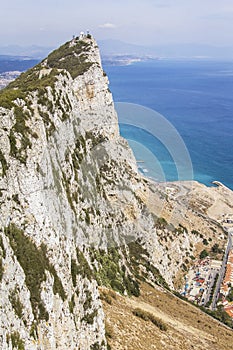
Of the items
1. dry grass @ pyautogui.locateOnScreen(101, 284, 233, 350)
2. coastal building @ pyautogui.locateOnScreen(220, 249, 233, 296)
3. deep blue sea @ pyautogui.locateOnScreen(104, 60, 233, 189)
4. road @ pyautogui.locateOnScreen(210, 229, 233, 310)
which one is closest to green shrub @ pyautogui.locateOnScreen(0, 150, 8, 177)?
dry grass @ pyautogui.locateOnScreen(101, 284, 233, 350)

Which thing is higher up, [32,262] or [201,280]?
[32,262]

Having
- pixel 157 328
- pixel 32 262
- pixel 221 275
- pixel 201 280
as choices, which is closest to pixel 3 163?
pixel 32 262

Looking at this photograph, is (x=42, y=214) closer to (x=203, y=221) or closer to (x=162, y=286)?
(x=162, y=286)

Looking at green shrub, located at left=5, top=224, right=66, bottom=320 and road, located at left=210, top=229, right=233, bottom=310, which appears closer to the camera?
green shrub, located at left=5, top=224, right=66, bottom=320

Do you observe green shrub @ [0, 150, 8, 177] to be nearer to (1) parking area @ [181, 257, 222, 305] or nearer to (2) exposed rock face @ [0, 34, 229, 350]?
(2) exposed rock face @ [0, 34, 229, 350]

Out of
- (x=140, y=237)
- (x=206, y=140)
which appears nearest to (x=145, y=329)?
(x=140, y=237)

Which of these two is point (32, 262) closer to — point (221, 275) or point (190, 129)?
point (221, 275)
